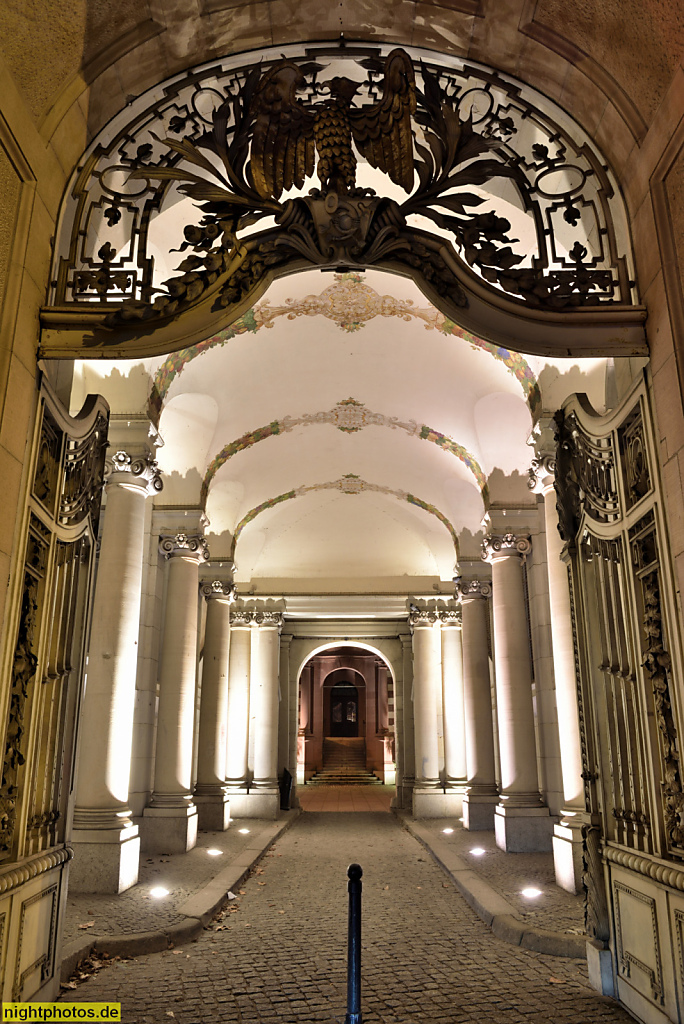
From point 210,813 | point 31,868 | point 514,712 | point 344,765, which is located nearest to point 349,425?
point 514,712

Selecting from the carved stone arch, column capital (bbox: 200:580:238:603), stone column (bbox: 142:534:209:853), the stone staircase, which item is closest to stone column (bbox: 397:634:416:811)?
column capital (bbox: 200:580:238:603)

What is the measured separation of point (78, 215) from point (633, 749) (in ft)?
14.6

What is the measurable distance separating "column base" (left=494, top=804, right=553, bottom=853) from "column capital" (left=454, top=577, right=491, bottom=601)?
4985 millimetres

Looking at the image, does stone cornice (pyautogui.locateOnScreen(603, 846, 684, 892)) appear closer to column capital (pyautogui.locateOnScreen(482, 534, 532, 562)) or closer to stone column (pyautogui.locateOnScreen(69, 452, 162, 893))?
stone column (pyautogui.locateOnScreen(69, 452, 162, 893))

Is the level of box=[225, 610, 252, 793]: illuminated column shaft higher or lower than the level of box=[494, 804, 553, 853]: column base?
higher

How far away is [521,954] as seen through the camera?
5.91 m

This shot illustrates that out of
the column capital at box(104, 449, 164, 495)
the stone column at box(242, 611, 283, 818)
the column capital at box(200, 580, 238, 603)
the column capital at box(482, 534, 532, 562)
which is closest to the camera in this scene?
the column capital at box(104, 449, 164, 495)

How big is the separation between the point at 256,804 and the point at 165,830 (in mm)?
6407

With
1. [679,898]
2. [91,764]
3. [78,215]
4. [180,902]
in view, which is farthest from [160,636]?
[679,898]

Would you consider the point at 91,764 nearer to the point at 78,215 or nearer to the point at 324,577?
the point at 78,215

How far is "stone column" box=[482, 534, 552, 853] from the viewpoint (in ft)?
35.4

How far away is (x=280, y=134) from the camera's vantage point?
4.47 meters

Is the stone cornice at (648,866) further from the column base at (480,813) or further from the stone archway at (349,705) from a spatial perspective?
the stone archway at (349,705)

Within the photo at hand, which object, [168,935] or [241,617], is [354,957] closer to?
[168,935]
